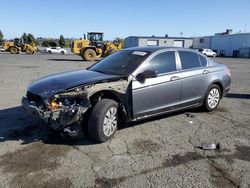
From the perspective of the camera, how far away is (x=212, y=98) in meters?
6.85

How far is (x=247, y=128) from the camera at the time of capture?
5750 millimetres

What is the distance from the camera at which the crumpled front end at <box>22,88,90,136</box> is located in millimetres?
4417

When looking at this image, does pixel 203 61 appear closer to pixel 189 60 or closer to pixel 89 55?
pixel 189 60

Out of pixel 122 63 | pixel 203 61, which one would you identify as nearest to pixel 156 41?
pixel 203 61

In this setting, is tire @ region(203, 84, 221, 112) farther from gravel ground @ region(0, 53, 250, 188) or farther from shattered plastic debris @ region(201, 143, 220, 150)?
shattered plastic debris @ region(201, 143, 220, 150)

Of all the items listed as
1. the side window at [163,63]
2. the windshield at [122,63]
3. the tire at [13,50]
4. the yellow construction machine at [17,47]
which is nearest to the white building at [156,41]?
the yellow construction machine at [17,47]

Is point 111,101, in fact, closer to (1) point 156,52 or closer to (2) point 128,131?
(2) point 128,131

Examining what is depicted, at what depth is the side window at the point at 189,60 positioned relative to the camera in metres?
6.17

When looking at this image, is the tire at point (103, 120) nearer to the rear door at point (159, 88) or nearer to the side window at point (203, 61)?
the rear door at point (159, 88)

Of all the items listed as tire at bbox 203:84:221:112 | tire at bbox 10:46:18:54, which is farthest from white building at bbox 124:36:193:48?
tire at bbox 203:84:221:112

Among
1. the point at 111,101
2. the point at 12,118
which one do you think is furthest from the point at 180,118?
the point at 12,118

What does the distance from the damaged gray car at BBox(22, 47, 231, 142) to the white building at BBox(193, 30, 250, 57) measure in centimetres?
5159

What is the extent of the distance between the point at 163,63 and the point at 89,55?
21325 mm

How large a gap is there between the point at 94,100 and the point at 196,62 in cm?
292
